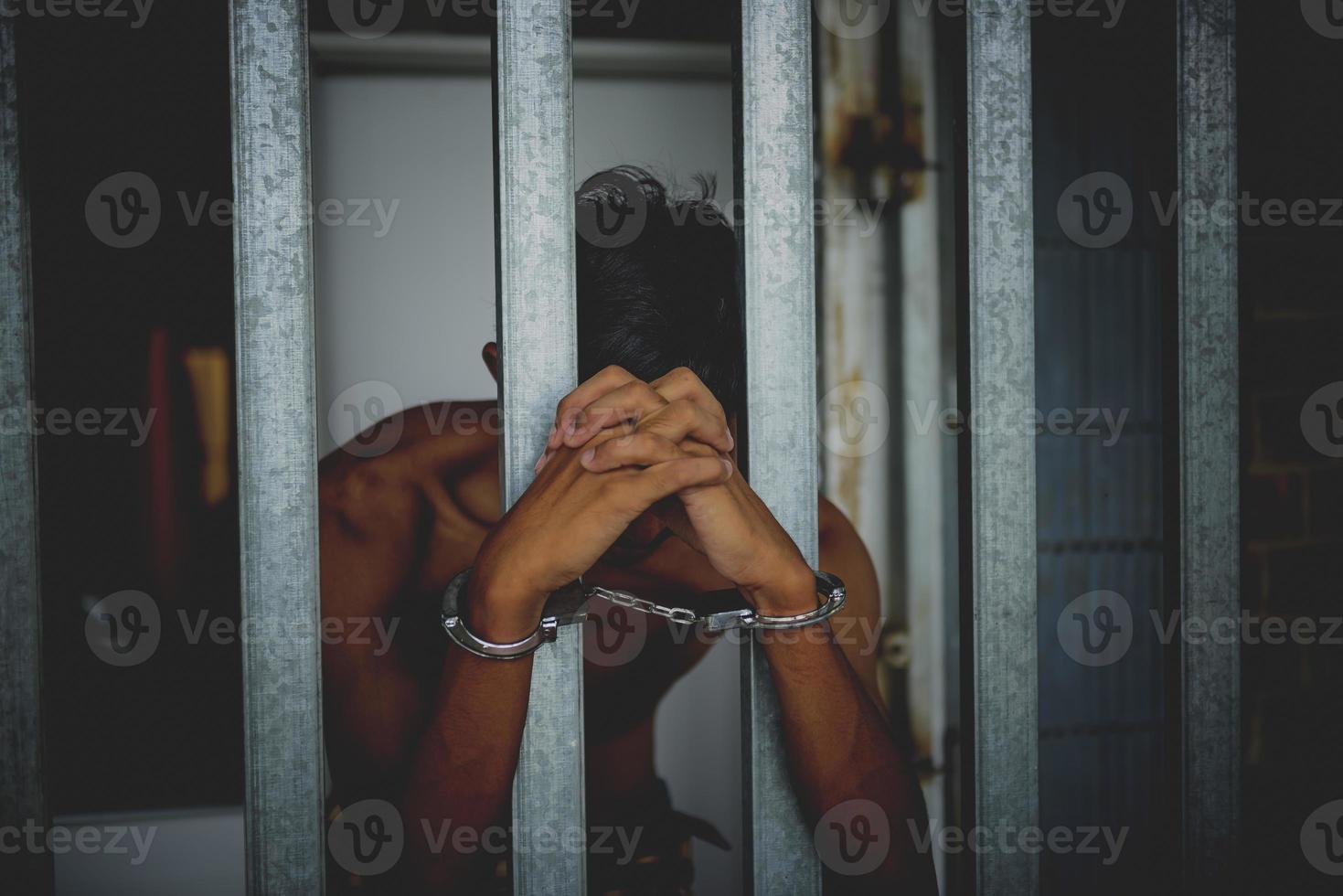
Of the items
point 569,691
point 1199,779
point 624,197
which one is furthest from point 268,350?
point 1199,779

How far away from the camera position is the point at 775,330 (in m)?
0.87

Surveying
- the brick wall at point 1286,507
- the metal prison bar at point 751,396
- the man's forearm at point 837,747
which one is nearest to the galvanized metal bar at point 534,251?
the metal prison bar at point 751,396

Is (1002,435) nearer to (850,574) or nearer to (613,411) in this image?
(613,411)

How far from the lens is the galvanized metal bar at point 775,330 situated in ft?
2.80

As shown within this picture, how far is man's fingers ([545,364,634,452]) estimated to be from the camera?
80 cm

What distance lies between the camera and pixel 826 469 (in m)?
2.71

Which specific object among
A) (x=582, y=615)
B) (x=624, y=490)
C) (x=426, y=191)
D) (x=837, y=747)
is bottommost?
(x=837, y=747)

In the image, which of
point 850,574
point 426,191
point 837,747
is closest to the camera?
point 837,747

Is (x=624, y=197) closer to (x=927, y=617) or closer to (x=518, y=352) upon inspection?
(x=518, y=352)

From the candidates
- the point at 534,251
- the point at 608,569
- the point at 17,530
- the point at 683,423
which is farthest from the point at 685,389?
the point at 608,569

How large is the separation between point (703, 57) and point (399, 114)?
1027 millimetres

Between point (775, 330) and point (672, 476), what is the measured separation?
7.8 inches

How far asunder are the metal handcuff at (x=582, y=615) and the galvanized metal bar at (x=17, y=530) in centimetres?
40

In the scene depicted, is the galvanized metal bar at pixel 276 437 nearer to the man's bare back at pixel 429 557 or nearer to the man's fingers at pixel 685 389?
the man's fingers at pixel 685 389
